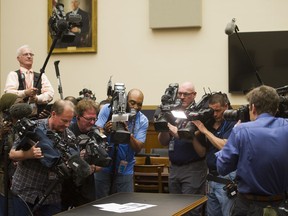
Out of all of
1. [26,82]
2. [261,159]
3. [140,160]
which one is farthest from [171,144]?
[26,82]

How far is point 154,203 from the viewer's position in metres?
4.23

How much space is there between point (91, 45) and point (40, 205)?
A: 549 centimetres

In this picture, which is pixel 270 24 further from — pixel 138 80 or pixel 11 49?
pixel 11 49

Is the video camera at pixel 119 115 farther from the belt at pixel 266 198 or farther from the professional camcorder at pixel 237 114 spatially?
the belt at pixel 266 198

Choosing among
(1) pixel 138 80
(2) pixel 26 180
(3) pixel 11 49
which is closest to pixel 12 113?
(2) pixel 26 180

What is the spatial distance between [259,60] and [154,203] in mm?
4951

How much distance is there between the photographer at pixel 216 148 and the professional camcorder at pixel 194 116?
2.0 inches

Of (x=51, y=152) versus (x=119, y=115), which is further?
(x=119, y=115)

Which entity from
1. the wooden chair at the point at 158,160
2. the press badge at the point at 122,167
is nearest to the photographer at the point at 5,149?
the press badge at the point at 122,167

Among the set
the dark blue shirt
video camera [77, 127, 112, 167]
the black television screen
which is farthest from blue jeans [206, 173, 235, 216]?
the black television screen

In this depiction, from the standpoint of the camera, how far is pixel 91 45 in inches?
370

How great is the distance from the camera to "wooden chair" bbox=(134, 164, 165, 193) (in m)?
6.15

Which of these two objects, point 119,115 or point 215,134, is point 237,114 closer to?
point 215,134

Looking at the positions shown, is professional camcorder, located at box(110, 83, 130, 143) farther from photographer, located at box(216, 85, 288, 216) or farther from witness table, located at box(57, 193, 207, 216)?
photographer, located at box(216, 85, 288, 216)
